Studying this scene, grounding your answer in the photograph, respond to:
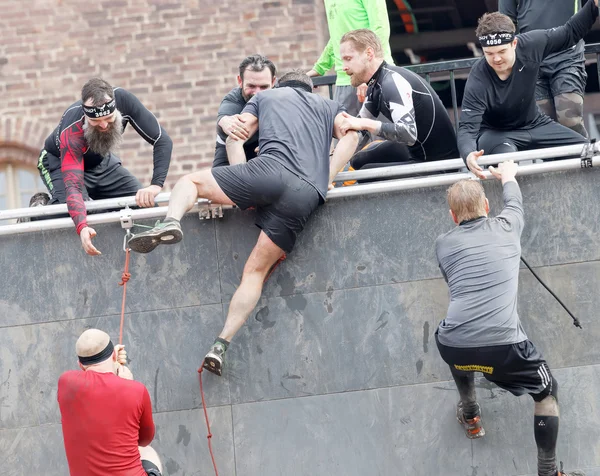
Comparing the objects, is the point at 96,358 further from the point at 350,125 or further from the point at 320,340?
the point at 350,125

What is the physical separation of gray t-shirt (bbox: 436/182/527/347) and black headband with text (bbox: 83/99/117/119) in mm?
2395

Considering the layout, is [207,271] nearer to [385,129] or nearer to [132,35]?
[385,129]

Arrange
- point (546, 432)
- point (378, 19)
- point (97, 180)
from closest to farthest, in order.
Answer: point (546, 432) → point (97, 180) → point (378, 19)

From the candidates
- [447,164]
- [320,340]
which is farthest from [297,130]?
[320,340]

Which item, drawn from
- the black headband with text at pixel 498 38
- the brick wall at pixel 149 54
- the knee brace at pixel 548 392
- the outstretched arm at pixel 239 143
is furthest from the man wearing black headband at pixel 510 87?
the brick wall at pixel 149 54

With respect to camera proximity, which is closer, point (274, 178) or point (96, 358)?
point (96, 358)

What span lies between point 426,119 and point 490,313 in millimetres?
1767

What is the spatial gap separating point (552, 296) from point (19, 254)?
11.6 ft

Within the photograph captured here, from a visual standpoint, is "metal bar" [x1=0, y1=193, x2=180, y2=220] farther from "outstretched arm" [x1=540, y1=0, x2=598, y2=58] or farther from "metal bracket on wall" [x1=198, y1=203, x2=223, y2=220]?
"outstretched arm" [x1=540, y1=0, x2=598, y2=58]

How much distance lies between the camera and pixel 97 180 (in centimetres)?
771

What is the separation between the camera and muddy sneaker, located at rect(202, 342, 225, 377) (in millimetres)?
6871

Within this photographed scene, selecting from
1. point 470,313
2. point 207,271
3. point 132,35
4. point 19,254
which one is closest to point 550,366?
point 470,313

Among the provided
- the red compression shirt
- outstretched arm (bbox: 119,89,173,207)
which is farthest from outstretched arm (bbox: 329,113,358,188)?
the red compression shirt

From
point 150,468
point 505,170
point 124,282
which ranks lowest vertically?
point 150,468
